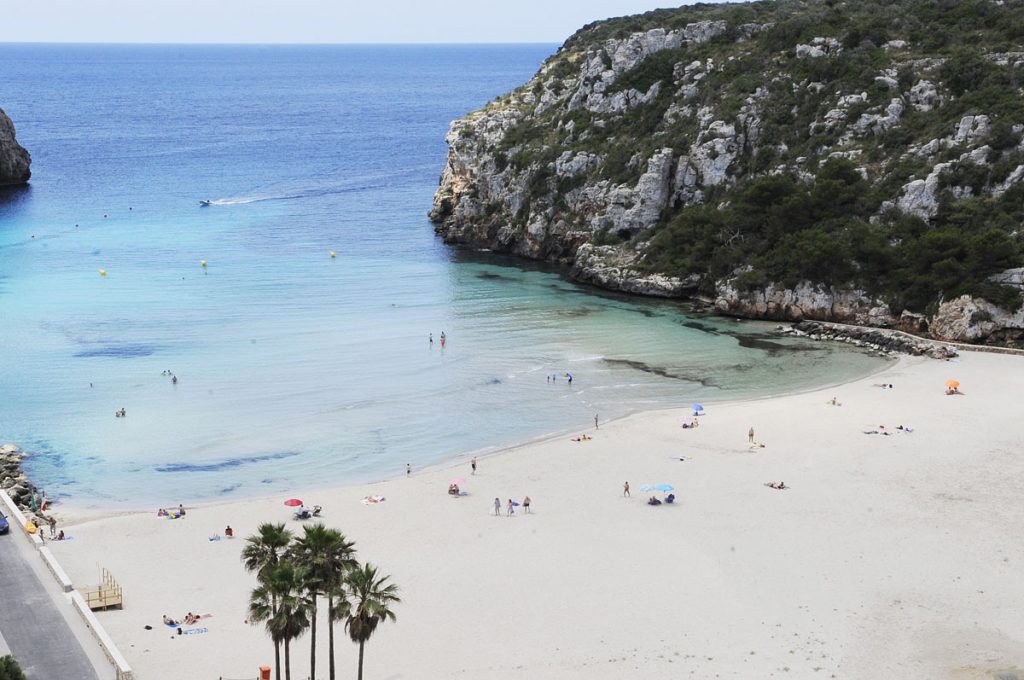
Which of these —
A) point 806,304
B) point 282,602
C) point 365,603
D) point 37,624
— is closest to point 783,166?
point 806,304

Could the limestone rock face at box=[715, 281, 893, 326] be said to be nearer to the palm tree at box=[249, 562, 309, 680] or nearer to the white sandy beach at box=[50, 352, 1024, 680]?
the white sandy beach at box=[50, 352, 1024, 680]

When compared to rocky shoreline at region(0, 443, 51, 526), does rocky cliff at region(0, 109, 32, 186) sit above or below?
above

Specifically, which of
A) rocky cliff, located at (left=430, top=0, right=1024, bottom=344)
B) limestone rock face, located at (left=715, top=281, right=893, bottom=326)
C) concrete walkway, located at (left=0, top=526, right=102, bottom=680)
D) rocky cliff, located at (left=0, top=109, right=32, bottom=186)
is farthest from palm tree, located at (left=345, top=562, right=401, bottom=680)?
rocky cliff, located at (left=0, top=109, right=32, bottom=186)

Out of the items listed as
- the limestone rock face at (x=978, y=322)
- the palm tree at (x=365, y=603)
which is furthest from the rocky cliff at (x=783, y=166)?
the palm tree at (x=365, y=603)

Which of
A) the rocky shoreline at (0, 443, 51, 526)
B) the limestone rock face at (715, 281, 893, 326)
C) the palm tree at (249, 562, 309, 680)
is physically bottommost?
the rocky shoreline at (0, 443, 51, 526)

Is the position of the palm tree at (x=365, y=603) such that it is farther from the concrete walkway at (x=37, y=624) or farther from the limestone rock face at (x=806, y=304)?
the limestone rock face at (x=806, y=304)

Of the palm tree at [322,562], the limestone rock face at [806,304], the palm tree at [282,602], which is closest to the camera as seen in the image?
the palm tree at [282,602]

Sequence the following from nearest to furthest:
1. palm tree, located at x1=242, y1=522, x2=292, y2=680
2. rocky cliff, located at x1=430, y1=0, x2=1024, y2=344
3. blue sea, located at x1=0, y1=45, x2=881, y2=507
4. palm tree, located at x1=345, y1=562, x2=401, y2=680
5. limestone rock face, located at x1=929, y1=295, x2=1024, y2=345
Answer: palm tree, located at x1=345, y1=562, x2=401, y2=680 < palm tree, located at x1=242, y1=522, x2=292, y2=680 < blue sea, located at x1=0, y1=45, x2=881, y2=507 < limestone rock face, located at x1=929, y1=295, x2=1024, y2=345 < rocky cliff, located at x1=430, y1=0, x2=1024, y2=344

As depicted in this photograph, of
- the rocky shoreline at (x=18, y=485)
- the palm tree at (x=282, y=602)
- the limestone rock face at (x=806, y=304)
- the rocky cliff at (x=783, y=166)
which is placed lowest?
the rocky shoreline at (x=18, y=485)
